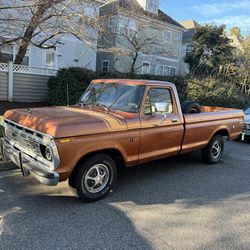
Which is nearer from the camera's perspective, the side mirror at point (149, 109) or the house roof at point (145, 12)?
the side mirror at point (149, 109)

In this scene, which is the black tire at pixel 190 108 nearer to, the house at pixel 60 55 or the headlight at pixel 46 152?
the headlight at pixel 46 152

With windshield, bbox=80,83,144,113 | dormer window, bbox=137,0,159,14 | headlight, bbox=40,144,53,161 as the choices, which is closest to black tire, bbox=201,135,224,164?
windshield, bbox=80,83,144,113

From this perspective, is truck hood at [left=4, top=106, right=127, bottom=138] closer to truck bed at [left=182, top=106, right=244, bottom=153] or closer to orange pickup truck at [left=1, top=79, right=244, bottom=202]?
orange pickup truck at [left=1, top=79, right=244, bottom=202]

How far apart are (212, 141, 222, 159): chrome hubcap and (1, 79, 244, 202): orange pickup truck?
815mm

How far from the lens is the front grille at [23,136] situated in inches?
176

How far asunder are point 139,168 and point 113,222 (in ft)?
8.32

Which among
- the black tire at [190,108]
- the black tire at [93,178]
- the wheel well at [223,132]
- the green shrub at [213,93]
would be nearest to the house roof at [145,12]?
the green shrub at [213,93]

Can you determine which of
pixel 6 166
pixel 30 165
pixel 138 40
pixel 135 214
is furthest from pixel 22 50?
pixel 135 214

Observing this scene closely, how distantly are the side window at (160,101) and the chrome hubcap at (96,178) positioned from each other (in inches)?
51.0

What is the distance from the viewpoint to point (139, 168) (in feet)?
21.4

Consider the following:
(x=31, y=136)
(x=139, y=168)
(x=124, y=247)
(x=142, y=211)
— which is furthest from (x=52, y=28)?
(x=124, y=247)

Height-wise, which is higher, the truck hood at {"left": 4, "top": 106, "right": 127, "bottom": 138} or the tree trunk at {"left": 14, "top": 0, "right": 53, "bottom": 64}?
the tree trunk at {"left": 14, "top": 0, "right": 53, "bottom": 64}

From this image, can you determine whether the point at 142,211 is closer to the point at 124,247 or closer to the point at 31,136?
the point at 124,247

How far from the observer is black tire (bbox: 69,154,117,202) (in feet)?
14.8
